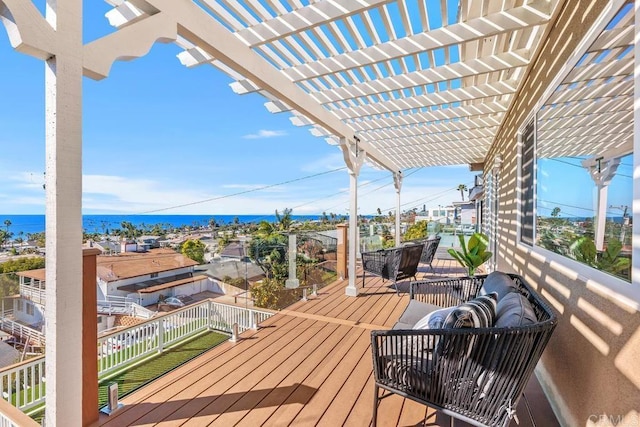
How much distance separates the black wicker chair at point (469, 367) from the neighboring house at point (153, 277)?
3274mm

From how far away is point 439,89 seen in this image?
4.20 metres

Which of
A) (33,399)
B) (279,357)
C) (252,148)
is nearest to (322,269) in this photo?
(279,357)

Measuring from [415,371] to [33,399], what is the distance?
3.71 m

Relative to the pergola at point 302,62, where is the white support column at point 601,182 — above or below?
below

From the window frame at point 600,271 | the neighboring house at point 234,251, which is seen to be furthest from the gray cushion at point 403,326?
the neighboring house at point 234,251

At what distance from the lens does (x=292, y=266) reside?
5.61 metres

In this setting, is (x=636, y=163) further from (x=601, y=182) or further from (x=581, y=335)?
(x=581, y=335)

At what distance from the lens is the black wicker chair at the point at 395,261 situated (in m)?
4.60

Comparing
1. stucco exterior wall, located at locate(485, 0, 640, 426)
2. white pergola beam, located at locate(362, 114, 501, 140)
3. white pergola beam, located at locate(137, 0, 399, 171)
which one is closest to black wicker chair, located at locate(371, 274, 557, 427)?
stucco exterior wall, located at locate(485, 0, 640, 426)

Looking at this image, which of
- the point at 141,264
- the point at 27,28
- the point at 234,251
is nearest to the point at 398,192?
the point at 234,251

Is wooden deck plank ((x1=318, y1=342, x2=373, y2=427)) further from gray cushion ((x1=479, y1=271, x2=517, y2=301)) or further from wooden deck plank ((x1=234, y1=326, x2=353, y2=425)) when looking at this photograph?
gray cushion ((x1=479, y1=271, x2=517, y2=301))

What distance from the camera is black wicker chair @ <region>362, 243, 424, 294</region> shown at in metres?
4.60

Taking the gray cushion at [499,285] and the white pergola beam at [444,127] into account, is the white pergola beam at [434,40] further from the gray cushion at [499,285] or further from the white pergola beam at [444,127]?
the white pergola beam at [444,127]

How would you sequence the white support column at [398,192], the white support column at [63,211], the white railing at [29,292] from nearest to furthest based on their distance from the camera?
1. the white support column at [63,211]
2. the white railing at [29,292]
3. the white support column at [398,192]
